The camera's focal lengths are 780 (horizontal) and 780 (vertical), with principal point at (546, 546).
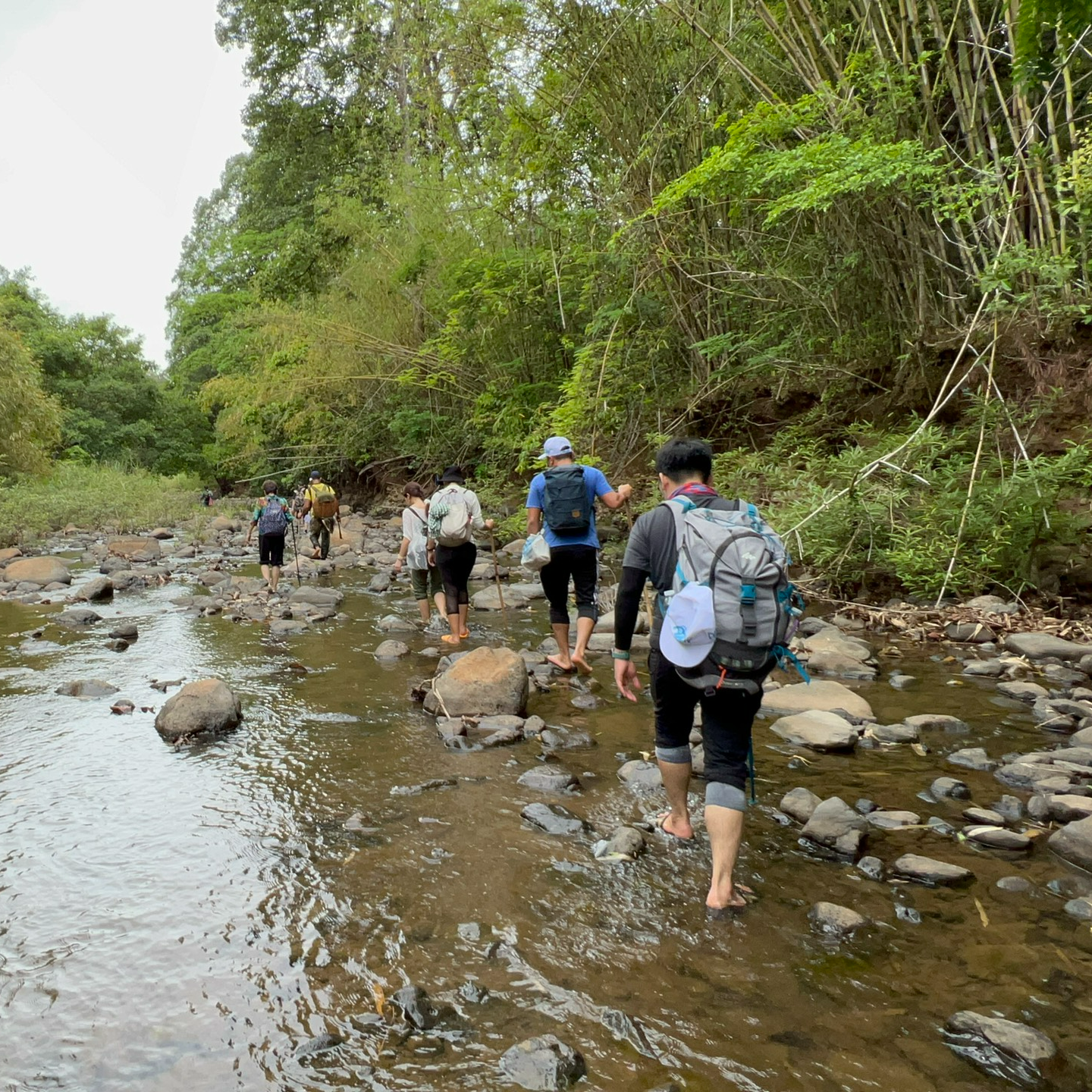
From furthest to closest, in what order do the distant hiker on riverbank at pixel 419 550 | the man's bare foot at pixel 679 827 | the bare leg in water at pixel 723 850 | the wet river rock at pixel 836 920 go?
the distant hiker on riverbank at pixel 419 550
the man's bare foot at pixel 679 827
the bare leg in water at pixel 723 850
the wet river rock at pixel 836 920

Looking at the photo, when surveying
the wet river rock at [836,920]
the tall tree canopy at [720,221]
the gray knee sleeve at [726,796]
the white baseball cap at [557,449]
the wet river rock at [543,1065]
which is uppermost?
the tall tree canopy at [720,221]

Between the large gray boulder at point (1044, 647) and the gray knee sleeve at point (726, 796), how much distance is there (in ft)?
14.4

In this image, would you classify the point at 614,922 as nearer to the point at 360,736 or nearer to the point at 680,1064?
the point at 680,1064

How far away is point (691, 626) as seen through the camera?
2.86m

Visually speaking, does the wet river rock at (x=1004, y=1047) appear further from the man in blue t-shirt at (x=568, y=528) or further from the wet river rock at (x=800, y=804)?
the man in blue t-shirt at (x=568, y=528)

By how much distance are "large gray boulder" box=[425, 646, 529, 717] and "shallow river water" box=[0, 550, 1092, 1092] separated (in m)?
0.59

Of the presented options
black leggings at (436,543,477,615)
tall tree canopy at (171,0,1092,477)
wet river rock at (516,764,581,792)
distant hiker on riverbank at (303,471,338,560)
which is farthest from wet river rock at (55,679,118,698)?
distant hiker on riverbank at (303,471,338,560)

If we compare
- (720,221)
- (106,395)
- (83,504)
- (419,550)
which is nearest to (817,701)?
(419,550)

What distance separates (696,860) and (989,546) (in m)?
5.04

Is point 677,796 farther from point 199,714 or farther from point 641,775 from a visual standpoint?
point 199,714

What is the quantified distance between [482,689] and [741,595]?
10.2 feet

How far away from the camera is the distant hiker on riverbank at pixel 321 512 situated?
45.0 feet

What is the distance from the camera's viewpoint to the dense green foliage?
3550cm

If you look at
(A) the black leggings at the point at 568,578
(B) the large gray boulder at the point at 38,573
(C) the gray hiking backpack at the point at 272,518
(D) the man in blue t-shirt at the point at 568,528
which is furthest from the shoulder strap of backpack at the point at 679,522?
(B) the large gray boulder at the point at 38,573
